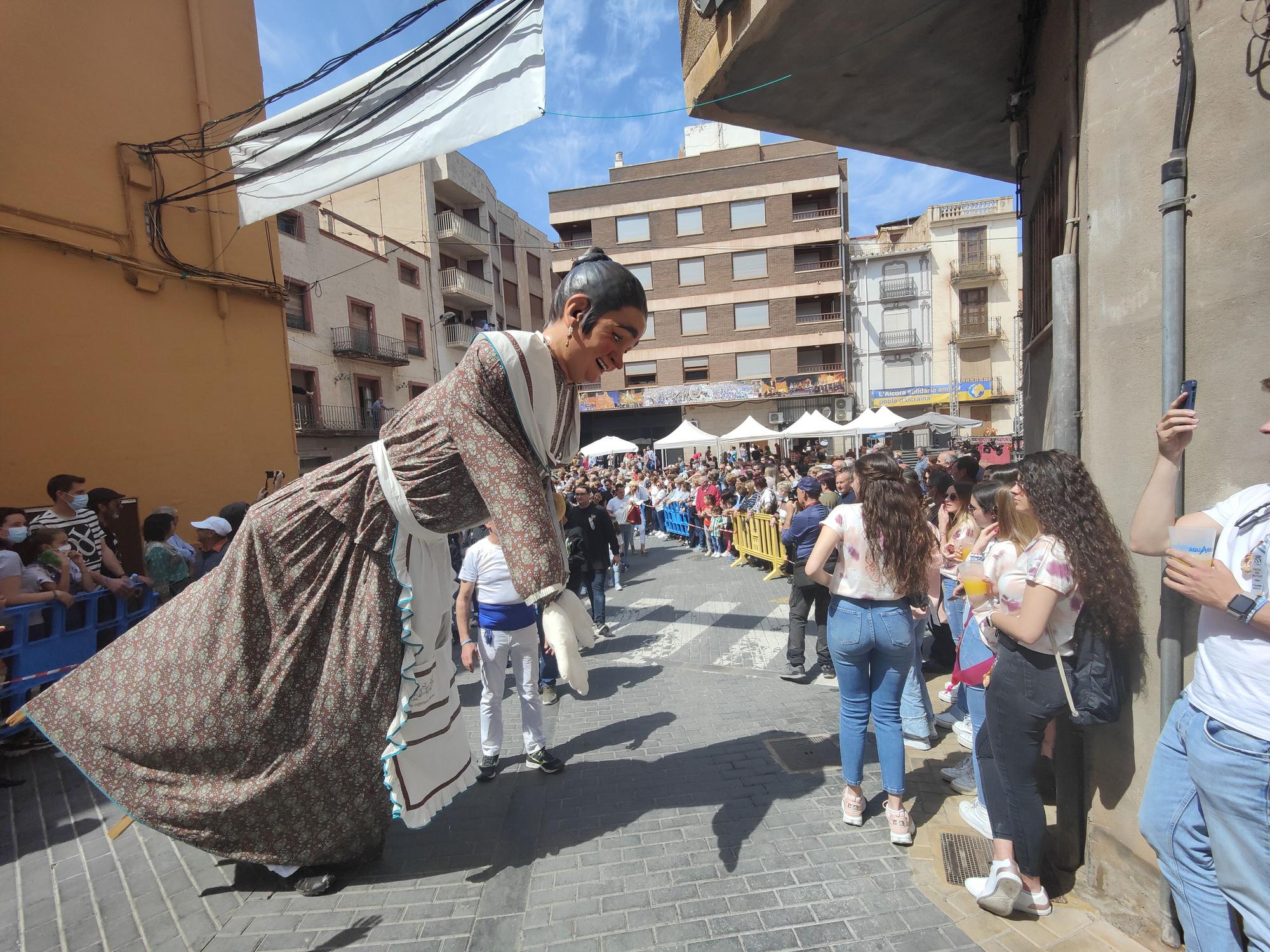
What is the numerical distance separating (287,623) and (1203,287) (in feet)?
10.8

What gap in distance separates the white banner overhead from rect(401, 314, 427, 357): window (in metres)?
17.6

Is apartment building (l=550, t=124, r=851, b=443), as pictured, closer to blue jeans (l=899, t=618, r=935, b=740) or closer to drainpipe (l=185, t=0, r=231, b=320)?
drainpipe (l=185, t=0, r=231, b=320)

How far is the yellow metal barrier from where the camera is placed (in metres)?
9.20

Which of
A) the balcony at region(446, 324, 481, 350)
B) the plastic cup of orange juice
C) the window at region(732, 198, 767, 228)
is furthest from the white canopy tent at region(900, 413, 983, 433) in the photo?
the balcony at region(446, 324, 481, 350)

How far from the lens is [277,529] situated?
2.29 metres

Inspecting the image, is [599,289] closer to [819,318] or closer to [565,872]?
[565,872]

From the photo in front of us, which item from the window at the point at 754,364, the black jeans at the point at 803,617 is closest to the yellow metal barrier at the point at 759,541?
the black jeans at the point at 803,617

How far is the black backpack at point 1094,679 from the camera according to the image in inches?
82.7

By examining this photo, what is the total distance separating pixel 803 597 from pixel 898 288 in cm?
2998

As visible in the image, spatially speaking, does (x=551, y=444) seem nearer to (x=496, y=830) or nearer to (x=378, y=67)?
(x=496, y=830)

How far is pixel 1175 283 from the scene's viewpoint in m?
1.93

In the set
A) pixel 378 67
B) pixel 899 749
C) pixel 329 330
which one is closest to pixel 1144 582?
pixel 899 749

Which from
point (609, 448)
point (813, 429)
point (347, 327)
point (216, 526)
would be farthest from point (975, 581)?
point (347, 327)

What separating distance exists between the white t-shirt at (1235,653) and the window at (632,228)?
31233 millimetres
